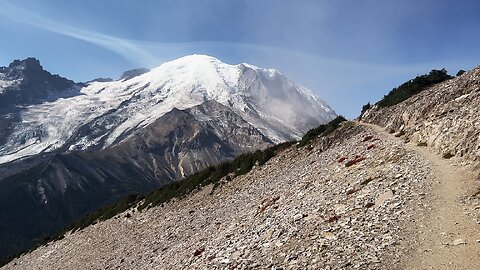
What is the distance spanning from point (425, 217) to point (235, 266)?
964 centimetres

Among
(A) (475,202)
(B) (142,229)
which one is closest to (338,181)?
(A) (475,202)

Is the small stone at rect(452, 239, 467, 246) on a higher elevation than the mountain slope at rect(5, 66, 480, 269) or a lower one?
lower

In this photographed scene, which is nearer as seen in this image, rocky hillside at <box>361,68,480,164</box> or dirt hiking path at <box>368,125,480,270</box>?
dirt hiking path at <box>368,125,480,270</box>

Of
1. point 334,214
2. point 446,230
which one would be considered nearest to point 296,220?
point 334,214

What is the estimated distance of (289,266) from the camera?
66.7ft

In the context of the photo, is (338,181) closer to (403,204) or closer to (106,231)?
(403,204)

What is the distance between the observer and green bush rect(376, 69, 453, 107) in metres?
54.0

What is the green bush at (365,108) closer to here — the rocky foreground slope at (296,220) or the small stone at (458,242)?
the rocky foreground slope at (296,220)

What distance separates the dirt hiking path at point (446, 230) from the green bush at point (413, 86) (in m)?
29.6

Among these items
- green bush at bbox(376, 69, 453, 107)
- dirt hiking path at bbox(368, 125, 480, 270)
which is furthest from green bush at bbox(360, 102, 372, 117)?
dirt hiking path at bbox(368, 125, 480, 270)

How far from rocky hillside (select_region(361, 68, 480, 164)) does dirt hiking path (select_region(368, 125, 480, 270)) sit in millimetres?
3377

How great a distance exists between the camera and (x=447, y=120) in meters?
33.7

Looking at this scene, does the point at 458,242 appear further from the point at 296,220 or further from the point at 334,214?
the point at 296,220

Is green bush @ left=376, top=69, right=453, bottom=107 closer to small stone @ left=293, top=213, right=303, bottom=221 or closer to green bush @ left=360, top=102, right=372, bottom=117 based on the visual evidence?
green bush @ left=360, top=102, right=372, bottom=117
